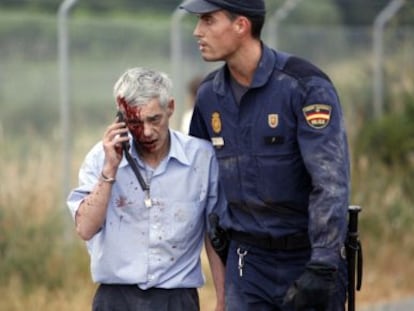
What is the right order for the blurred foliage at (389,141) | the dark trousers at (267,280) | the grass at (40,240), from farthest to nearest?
the blurred foliage at (389,141) → the grass at (40,240) → the dark trousers at (267,280)

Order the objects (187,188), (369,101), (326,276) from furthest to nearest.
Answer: (369,101) < (187,188) < (326,276)

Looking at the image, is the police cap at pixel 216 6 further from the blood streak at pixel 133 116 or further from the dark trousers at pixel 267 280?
the dark trousers at pixel 267 280

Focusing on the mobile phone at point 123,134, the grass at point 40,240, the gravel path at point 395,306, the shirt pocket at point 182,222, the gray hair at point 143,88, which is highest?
the gray hair at point 143,88

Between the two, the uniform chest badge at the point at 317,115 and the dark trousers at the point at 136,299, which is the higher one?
the uniform chest badge at the point at 317,115

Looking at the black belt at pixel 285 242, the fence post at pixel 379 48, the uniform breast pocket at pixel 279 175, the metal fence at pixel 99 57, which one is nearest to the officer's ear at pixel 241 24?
the uniform breast pocket at pixel 279 175

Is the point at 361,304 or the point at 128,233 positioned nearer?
the point at 128,233

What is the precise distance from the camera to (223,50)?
637 centimetres

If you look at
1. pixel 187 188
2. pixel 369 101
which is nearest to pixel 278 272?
pixel 187 188

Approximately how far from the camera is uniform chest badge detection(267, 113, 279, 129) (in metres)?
6.25

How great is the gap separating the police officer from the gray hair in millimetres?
270

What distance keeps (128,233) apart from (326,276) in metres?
0.94

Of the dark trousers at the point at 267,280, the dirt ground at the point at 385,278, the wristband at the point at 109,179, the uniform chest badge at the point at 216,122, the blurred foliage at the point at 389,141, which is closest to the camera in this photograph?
the wristband at the point at 109,179

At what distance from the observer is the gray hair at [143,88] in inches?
244

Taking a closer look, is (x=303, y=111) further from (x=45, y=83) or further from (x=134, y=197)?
(x=45, y=83)
